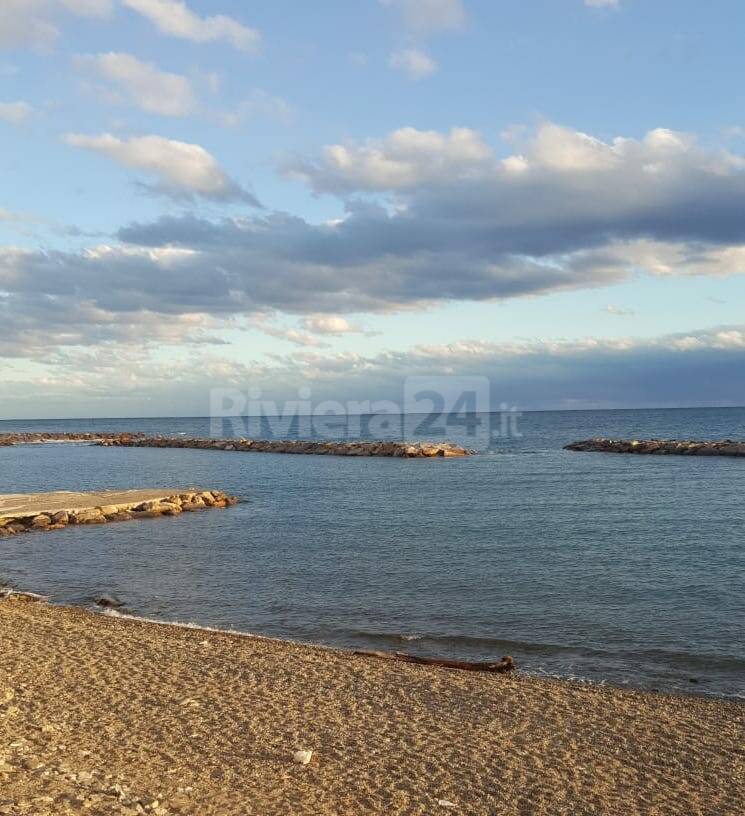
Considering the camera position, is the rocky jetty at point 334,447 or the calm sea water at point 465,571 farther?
the rocky jetty at point 334,447

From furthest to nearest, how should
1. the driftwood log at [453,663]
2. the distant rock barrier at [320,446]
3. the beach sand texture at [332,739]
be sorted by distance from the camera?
the distant rock barrier at [320,446], the driftwood log at [453,663], the beach sand texture at [332,739]

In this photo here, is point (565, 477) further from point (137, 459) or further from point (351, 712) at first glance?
point (137, 459)

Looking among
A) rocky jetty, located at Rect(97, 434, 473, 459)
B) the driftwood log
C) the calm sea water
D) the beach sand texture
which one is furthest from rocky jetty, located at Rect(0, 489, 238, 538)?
rocky jetty, located at Rect(97, 434, 473, 459)

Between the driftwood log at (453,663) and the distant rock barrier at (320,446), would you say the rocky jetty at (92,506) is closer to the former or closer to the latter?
the driftwood log at (453,663)

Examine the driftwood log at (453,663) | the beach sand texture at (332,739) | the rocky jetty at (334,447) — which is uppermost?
the rocky jetty at (334,447)

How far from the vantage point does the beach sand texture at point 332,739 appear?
7.75 metres

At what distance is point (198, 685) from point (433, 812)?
5271 millimetres

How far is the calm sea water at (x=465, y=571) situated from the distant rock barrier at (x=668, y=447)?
23.4 meters

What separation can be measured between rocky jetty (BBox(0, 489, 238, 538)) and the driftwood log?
22.2 meters

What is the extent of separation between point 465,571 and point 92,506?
20586 millimetres

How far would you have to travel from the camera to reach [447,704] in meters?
11.1

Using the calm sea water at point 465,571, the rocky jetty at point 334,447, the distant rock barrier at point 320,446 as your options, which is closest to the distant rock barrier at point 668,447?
the distant rock barrier at point 320,446

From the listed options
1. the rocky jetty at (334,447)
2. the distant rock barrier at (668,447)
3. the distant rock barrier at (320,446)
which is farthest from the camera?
the distant rock barrier at (320,446)

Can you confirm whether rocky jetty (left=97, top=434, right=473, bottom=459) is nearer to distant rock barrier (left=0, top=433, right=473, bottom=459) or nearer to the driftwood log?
distant rock barrier (left=0, top=433, right=473, bottom=459)
